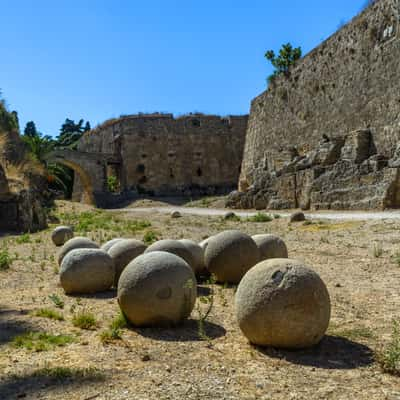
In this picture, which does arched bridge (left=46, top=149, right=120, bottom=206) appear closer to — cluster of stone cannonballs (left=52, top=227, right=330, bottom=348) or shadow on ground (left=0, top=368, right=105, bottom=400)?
cluster of stone cannonballs (left=52, top=227, right=330, bottom=348)

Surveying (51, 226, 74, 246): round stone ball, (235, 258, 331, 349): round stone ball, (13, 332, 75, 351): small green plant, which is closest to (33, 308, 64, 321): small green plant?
(13, 332, 75, 351): small green plant

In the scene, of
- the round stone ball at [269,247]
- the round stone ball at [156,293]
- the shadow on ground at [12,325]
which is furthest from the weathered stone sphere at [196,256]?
the shadow on ground at [12,325]

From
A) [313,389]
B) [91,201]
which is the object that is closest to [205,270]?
[313,389]

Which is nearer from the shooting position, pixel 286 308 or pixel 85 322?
pixel 286 308

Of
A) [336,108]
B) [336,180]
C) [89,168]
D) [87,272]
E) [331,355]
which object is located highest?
[336,108]

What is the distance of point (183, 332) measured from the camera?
4523 millimetres

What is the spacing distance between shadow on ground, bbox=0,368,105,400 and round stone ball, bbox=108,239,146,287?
3365mm

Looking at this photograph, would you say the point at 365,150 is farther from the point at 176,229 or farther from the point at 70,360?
the point at 70,360

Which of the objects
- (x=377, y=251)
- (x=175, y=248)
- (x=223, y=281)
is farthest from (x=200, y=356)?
(x=377, y=251)

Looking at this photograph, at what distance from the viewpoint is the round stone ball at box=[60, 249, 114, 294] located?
633 centimetres

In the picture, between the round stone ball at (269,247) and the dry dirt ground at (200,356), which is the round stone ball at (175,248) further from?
the round stone ball at (269,247)

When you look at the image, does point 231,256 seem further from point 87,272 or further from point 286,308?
point 286,308

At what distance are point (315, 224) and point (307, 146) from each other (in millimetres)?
10785

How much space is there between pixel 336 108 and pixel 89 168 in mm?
22662
